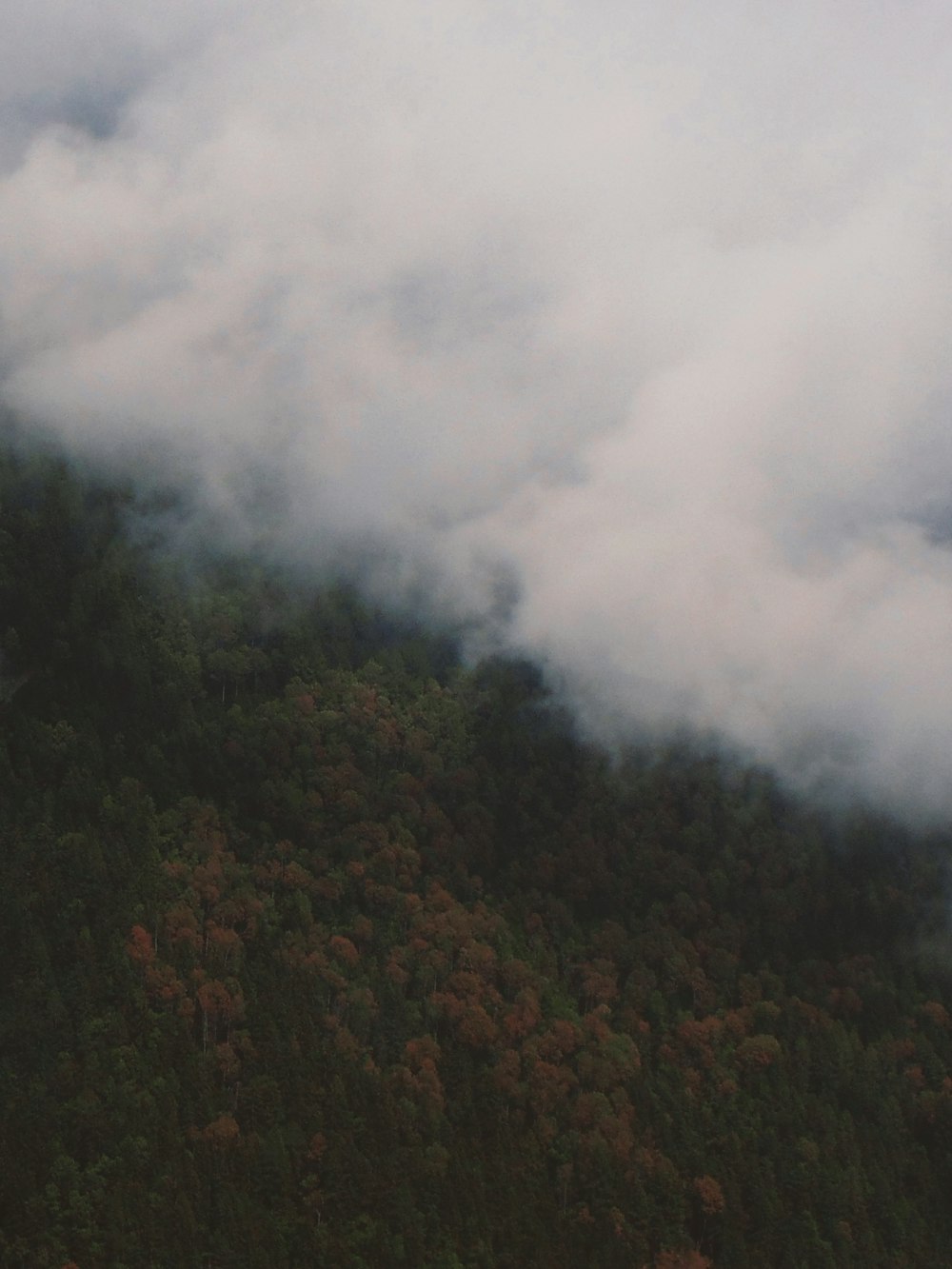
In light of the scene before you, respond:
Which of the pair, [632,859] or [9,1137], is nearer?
[9,1137]

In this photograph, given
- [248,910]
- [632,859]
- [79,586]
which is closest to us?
[248,910]

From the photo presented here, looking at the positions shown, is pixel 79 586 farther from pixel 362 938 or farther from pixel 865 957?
pixel 865 957

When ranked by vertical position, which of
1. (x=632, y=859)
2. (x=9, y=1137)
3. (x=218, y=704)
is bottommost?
(x=9, y=1137)

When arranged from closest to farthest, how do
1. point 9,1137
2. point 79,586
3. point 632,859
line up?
point 9,1137 < point 79,586 < point 632,859

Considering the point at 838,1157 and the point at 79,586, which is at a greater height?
the point at 79,586

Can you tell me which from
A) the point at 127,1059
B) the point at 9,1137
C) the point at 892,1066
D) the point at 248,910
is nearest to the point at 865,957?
the point at 892,1066

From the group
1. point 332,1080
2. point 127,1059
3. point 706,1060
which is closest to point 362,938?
point 332,1080
